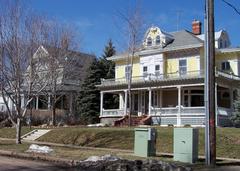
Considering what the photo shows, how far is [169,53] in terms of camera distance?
148 feet

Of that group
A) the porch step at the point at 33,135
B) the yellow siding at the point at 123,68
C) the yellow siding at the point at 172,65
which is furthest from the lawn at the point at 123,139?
the yellow siding at the point at 123,68

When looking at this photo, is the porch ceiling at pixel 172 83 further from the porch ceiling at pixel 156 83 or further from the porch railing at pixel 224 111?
the porch railing at pixel 224 111

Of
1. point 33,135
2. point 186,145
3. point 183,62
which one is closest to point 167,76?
point 183,62

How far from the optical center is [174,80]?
1604 inches

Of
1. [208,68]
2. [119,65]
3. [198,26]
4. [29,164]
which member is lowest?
[29,164]

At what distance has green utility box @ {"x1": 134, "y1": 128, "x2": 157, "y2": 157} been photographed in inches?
758

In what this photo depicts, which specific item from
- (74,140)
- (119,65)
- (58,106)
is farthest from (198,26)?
(74,140)

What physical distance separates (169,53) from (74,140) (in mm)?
19750

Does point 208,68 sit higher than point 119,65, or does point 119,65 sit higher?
point 119,65

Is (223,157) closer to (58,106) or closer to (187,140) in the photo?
(187,140)

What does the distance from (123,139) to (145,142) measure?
6.51 m

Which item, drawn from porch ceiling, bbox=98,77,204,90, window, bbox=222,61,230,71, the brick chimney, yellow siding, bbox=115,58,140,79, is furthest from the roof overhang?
the brick chimney

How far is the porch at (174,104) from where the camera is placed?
128ft

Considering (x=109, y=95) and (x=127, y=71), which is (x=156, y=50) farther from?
(x=109, y=95)
